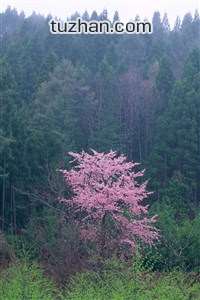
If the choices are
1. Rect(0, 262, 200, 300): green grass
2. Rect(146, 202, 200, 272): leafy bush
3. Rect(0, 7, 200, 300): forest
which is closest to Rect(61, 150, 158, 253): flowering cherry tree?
Rect(0, 7, 200, 300): forest

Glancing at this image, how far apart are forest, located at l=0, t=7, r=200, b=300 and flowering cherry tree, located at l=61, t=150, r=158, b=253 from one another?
42mm

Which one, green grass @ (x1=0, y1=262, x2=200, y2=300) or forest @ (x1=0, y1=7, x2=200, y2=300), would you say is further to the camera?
forest @ (x1=0, y1=7, x2=200, y2=300)

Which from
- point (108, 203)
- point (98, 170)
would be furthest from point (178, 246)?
point (98, 170)

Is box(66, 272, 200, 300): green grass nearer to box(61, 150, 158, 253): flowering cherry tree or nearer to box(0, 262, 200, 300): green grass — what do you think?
box(0, 262, 200, 300): green grass

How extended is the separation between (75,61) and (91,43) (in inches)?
109

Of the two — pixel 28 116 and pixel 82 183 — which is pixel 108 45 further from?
pixel 82 183

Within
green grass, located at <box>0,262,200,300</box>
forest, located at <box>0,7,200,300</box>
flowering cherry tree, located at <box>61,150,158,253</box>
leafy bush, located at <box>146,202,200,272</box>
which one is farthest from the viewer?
leafy bush, located at <box>146,202,200,272</box>

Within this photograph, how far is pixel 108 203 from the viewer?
16109 mm

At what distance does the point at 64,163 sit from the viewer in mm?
26094

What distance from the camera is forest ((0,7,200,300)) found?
38.2 ft

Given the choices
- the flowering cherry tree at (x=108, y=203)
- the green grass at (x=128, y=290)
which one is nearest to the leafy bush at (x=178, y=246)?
the flowering cherry tree at (x=108, y=203)

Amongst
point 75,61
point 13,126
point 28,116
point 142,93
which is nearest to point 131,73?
point 142,93

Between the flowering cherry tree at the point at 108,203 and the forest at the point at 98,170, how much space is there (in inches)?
1.7

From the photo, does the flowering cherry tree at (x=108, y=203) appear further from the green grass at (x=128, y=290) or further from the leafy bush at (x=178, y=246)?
the green grass at (x=128, y=290)
